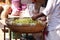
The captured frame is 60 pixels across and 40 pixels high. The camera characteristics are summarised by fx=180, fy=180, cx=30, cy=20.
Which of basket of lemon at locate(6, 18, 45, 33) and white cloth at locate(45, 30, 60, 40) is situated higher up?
basket of lemon at locate(6, 18, 45, 33)

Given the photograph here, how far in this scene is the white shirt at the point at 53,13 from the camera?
1.52m

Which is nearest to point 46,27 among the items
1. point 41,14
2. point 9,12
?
point 41,14

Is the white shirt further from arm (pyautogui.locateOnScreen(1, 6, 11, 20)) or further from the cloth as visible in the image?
arm (pyautogui.locateOnScreen(1, 6, 11, 20))

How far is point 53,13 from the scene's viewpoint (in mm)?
1558

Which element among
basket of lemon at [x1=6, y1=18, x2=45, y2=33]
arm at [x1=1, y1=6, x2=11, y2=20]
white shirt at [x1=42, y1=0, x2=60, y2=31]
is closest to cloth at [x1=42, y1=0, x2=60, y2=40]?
white shirt at [x1=42, y1=0, x2=60, y2=31]

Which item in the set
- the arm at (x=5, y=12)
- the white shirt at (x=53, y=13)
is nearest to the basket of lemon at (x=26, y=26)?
the white shirt at (x=53, y=13)

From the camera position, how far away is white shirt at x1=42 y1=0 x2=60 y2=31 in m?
1.52

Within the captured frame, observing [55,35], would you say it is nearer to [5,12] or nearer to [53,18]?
[53,18]

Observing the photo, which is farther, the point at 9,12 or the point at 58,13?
the point at 9,12

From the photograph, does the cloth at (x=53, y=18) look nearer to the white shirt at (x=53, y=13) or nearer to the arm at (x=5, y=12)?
the white shirt at (x=53, y=13)

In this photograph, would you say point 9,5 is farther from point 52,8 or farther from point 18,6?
point 52,8

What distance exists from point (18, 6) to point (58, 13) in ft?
2.18

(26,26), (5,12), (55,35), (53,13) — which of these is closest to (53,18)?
(53,13)

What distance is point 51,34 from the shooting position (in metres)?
1.58
